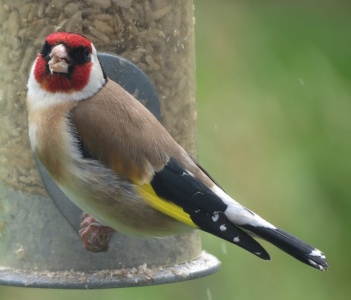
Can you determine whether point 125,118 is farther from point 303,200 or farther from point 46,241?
point 303,200

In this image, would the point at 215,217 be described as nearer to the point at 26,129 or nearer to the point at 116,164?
the point at 116,164

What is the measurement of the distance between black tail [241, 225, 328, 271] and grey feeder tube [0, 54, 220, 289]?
2.26 feet

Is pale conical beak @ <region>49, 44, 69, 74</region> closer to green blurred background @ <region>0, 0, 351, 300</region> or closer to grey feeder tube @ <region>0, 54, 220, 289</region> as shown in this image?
grey feeder tube @ <region>0, 54, 220, 289</region>

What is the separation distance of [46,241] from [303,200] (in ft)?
4.43

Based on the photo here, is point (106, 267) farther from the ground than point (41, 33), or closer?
closer

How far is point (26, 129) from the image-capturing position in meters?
8.21

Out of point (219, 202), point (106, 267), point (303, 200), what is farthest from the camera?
point (303, 200)

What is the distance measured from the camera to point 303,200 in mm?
8797

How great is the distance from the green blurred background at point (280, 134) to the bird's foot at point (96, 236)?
971mm

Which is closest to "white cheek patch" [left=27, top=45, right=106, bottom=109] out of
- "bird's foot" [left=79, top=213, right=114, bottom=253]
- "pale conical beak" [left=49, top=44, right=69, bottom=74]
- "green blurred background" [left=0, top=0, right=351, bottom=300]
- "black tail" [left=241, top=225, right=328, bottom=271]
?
"pale conical beak" [left=49, top=44, right=69, bottom=74]

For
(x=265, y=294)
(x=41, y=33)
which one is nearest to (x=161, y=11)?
(x=41, y=33)

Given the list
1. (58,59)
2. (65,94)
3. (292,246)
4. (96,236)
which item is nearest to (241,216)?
(292,246)

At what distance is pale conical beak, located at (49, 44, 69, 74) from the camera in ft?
25.2

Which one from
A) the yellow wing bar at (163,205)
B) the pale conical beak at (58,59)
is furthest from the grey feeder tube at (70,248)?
the yellow wing bar at (163,205)
